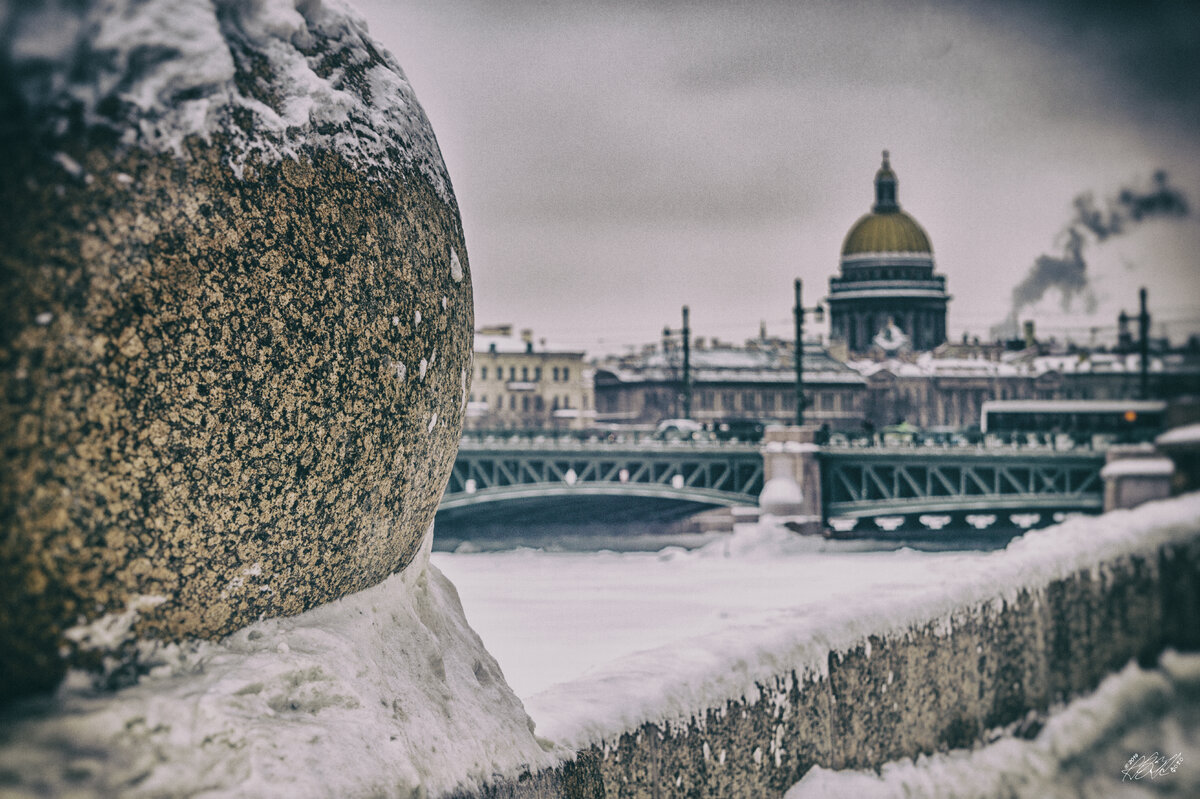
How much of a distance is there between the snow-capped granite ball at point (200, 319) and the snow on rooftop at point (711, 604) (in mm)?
1740

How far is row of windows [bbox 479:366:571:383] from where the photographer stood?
6931 centimetres

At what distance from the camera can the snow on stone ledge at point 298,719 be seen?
2000 mm

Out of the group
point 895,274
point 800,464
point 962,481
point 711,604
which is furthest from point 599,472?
point 895,274

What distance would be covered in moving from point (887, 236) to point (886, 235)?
11 centimetres

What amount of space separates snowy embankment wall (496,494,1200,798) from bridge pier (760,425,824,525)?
59.3 feet

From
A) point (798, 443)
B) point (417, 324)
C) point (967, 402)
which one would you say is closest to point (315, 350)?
point (417, 324)

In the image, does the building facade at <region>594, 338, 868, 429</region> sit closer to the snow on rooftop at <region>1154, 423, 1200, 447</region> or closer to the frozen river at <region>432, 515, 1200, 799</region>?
the frozen river at <region>432, 515, 1200, 799</region>

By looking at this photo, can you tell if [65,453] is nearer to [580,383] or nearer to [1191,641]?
[1191,641]

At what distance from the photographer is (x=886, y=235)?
91.8 metres

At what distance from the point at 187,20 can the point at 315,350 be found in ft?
2.18

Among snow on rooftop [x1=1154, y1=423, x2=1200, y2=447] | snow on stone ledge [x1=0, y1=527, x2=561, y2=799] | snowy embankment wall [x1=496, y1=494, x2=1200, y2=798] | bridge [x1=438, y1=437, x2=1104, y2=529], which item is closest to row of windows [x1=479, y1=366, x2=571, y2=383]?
bridge [x1=438, y1=437, x2=1104, y2=529]

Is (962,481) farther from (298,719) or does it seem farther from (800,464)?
(298,719)

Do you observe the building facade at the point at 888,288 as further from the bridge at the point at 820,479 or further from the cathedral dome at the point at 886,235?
the bridge at the point at 820,479

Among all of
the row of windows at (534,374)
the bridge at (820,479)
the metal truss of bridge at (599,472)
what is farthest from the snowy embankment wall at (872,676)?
the row of windows at (534,374)
